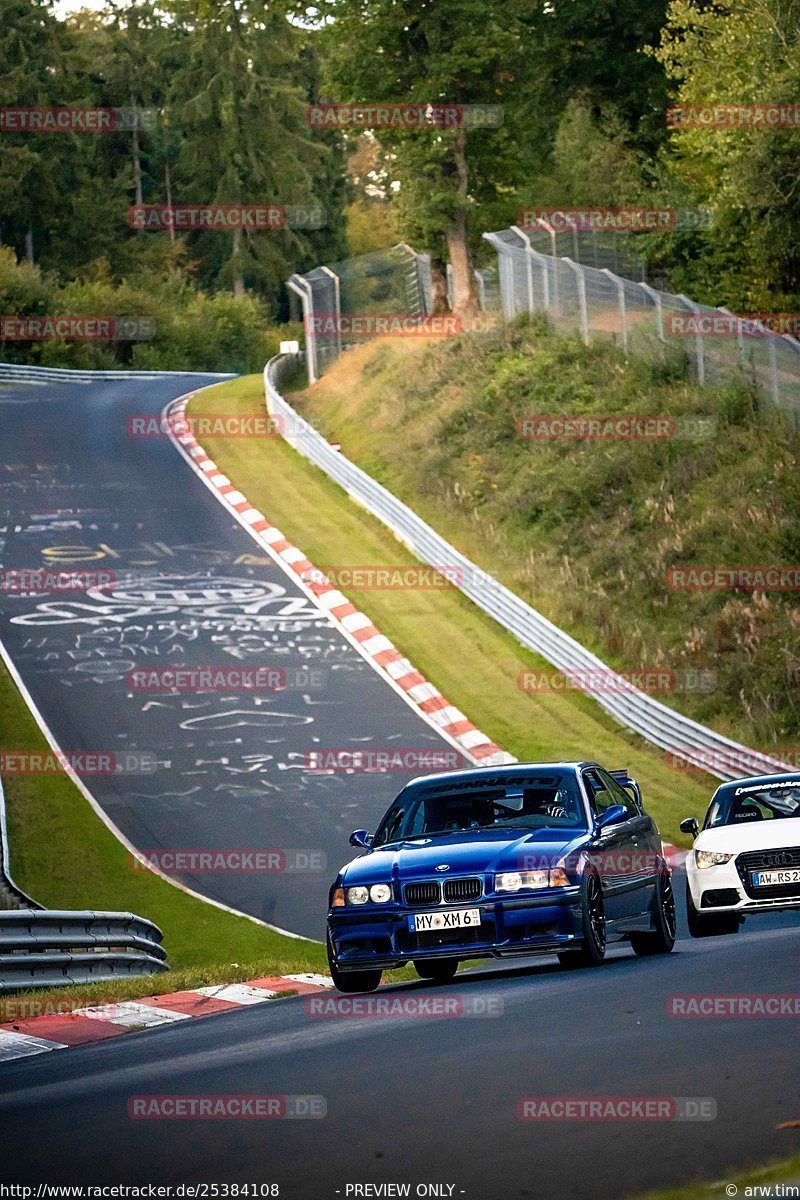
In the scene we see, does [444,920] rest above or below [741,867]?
above

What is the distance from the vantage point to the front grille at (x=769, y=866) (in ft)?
48.4

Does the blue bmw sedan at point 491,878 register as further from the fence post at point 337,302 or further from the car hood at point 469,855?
the fence post at point 337,302

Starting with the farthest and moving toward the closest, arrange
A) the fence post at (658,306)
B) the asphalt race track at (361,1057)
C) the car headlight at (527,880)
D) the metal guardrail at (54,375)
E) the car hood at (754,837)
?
the metal guardrail at (54,375), the fence post at (658,306), the car hood at (754,837), the car headlight at (527,880), the asphalt race track at (361,1057)

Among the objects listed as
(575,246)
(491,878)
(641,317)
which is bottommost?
(491,878)

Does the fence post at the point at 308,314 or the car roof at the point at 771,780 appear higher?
the fence post at the point at 308,314

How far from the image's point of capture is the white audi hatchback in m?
14.8

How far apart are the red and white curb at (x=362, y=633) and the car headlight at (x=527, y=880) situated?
11.5 metres

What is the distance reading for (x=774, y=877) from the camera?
48.5 feet

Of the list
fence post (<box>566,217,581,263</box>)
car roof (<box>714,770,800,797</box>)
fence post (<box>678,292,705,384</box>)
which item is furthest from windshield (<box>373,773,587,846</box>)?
fence post (<box>566,217,581,263</box>)

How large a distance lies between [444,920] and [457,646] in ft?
62.3

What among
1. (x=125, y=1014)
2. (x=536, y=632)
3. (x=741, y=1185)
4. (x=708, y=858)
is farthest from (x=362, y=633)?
(x=741, y=1185)

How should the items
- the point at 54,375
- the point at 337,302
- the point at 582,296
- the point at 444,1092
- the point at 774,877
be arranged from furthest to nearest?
the point at 54,375 < the point at 337,302 < the point at 582,296 < the point at 774,877 < the point at 444,1092

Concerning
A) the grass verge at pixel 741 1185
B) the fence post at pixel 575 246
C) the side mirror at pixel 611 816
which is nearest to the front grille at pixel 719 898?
the side mirror at pixel 611 816

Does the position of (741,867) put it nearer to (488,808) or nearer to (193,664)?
(488,808)
